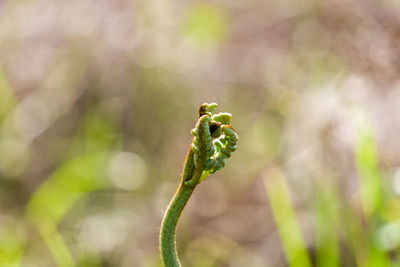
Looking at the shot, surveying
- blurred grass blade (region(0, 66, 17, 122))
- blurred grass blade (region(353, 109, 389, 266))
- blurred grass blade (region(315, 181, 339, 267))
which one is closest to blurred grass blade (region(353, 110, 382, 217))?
blurred grass blade (region(353, 109, 389, 266))

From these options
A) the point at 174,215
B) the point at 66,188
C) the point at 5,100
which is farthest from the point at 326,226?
the point at 5,100

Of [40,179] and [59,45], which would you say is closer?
[40,179]

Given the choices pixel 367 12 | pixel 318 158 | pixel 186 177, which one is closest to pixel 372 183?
pixel 186 177

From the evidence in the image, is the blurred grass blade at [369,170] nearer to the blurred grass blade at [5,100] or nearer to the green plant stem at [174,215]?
the green plant stem at [174,215]

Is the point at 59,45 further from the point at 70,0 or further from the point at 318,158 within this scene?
the point at 318,158

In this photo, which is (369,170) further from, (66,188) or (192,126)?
(192,126)

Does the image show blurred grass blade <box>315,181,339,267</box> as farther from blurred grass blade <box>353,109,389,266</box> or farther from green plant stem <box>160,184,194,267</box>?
green plant stem <box>160,184,194,267</box>

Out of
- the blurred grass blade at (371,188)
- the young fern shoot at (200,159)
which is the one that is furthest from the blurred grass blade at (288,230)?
the young fern shoot at (200,159)
